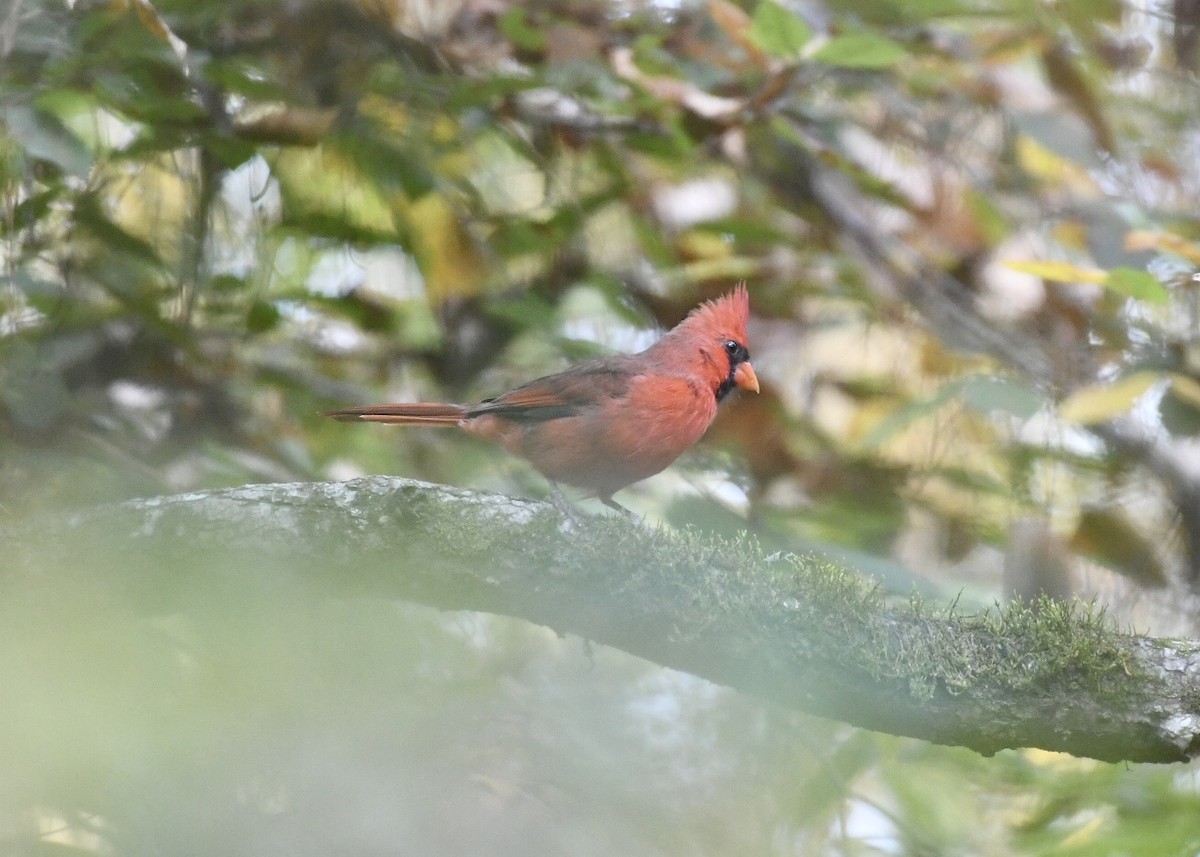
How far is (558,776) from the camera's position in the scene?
104 inches

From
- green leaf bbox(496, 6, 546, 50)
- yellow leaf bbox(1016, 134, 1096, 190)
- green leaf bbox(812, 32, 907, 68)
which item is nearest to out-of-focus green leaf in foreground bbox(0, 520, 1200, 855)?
green leaf bbox(812, 32, 907, 68)

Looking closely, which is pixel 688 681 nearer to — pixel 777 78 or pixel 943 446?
pixel 943 446

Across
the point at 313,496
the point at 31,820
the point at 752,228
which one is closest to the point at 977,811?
the point at 752,228

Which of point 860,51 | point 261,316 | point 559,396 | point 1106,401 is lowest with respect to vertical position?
point 559,396

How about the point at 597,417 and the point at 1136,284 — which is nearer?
the point at 1136,284

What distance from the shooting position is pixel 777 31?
9.82 ft

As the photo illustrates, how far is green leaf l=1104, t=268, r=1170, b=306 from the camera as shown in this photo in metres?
2.87

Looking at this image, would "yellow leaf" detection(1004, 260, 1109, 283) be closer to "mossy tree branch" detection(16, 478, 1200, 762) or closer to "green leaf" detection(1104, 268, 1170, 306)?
"green leaf" detection(1104, 268, 1170, 306)

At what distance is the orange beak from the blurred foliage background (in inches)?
10.5

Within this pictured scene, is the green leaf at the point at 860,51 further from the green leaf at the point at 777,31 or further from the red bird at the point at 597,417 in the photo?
the red bird at the point at 597,417

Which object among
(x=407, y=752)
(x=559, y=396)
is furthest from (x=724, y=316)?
(x=407, y=752)

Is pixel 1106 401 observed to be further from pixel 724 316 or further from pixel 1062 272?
pixel 724 316

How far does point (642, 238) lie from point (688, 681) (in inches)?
58.3

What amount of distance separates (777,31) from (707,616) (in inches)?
59.7
